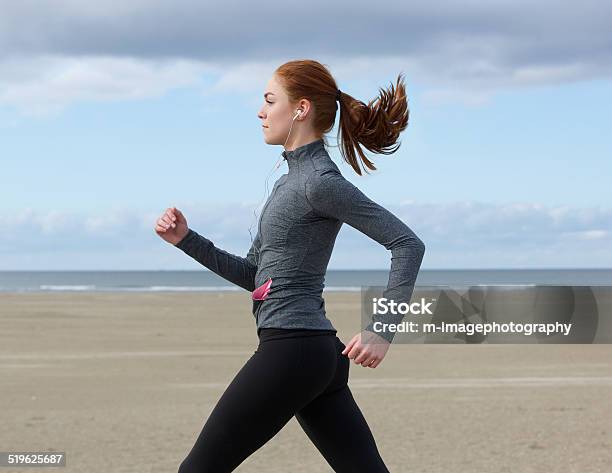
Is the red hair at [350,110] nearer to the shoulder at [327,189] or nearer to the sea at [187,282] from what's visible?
the shoulder at [327,189]

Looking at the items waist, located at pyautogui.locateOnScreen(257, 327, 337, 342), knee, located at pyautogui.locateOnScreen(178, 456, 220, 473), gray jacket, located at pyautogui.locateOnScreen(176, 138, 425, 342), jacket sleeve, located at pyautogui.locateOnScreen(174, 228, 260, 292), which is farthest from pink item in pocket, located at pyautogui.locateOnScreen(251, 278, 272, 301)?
knee, located at pyautogui.locateOnScreen(178, 456, 220, 473)

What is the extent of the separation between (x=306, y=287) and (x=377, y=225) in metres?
0.30

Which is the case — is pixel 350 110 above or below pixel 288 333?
above

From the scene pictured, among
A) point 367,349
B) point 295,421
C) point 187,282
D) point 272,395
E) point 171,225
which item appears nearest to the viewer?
point 367,349

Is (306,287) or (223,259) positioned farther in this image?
(223,259)

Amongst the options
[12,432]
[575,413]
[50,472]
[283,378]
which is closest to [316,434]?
[283,378]

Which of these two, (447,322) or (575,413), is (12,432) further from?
(447,322)

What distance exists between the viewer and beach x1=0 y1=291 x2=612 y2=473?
7.71m

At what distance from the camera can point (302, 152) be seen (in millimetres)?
3359

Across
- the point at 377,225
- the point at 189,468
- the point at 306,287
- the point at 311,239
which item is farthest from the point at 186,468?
the point at 377,225

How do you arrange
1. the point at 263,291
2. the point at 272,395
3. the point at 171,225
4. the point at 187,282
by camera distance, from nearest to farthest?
the point at 272,395
the point at 263,291
the point at 171,225
the point at 187,282

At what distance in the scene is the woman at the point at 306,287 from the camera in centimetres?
317

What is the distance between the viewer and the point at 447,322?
873 inches

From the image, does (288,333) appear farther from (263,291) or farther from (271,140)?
(271,140)
